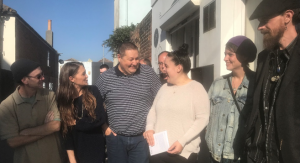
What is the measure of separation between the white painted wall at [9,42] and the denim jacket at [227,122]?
16.1 m

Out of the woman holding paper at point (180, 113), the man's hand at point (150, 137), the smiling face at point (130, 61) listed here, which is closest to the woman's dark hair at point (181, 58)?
the woman holding paper at point (180, 113)

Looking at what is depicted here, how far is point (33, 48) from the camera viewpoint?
68.1 ft

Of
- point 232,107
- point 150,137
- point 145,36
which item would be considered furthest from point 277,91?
point 145,36

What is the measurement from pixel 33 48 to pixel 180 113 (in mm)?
21173

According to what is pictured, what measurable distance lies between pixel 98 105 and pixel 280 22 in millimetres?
2054

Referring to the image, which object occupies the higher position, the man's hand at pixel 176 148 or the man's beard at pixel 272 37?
the man's beard at pixel 272 37

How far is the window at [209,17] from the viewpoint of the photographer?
384 centimetres

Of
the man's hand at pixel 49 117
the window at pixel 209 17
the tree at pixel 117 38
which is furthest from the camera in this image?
the tree at pixel 117 38

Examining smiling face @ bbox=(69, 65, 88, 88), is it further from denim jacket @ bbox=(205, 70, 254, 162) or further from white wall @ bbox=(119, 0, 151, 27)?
white wall @ bbox=(119, 0, 151, 27)

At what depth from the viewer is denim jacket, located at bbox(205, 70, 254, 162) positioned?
7.28 ft

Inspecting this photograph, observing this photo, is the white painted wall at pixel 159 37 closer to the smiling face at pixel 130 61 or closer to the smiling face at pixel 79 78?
the smiling face at pixel 130 61

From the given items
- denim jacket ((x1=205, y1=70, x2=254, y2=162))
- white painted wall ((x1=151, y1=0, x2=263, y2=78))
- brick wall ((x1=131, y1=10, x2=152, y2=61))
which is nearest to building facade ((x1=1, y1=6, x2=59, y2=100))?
brick wall ((x1=131, y1=10, x2=152, y2=61))

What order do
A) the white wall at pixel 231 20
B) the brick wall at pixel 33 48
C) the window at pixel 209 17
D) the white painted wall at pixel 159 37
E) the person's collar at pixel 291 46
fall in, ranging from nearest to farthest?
the person's collar at pixel 291 46
the white wall at pixel 231 20
the window at pixel 209 17
the white painted wall at pixel 159 37
the brick wall at pixel 33 48

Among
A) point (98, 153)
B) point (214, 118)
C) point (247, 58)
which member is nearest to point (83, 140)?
point (98, 153)
